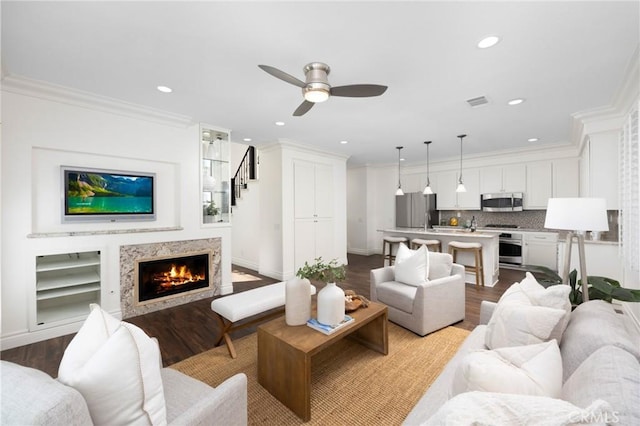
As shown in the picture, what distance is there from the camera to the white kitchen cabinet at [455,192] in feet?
21.5

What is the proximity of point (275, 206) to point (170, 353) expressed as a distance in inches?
120

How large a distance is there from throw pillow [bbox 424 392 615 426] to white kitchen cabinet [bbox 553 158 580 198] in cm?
636

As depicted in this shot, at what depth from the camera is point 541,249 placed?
18.0ft

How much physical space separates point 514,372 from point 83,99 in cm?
432

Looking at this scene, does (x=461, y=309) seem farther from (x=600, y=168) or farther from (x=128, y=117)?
(x=128, y=117)

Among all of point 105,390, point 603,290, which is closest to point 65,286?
point 105,390

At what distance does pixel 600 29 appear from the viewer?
1.92 m

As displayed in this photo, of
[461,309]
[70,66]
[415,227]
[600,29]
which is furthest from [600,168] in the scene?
[70,66]

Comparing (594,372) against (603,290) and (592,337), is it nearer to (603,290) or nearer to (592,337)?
(592,337)

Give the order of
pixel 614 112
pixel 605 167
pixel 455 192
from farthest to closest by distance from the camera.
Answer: pixel 455 192, pixel 605 167, pixel 614 112

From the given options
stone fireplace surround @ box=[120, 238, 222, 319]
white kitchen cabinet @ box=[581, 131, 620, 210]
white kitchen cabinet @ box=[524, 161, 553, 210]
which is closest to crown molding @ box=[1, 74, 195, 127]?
stone fireplace surround @ box=[120, 238, 222, 319]

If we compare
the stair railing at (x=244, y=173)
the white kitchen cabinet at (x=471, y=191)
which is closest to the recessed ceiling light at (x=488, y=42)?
the white kitchen cabinet at (x=471, y=191)

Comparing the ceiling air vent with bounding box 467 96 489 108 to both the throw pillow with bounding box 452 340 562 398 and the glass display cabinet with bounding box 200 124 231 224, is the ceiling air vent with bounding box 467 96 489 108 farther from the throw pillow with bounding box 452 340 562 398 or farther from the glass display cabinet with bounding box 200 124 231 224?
the glass display cabinet with bounding box 200 124 231 224

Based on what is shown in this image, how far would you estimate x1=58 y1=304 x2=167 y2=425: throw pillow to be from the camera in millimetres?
909
